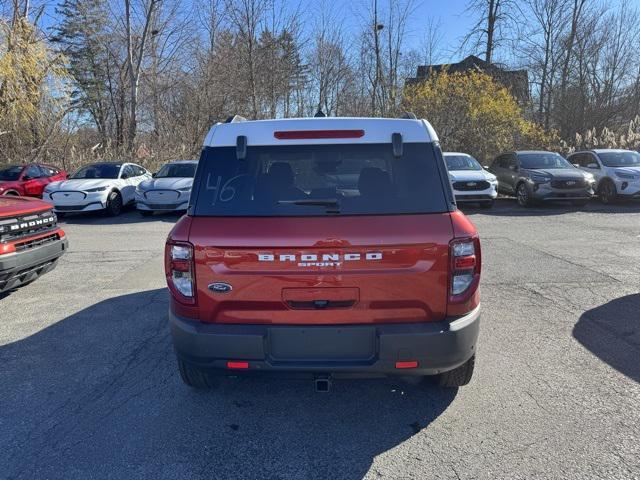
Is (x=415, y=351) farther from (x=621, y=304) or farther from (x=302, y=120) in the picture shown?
(x=621, y=304)

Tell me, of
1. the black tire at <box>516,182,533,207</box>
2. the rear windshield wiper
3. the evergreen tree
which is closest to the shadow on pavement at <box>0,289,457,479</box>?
the rear windshield wiper

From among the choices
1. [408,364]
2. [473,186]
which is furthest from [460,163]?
[408,364]

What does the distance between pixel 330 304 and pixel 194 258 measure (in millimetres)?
852

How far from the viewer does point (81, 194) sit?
42.2ft

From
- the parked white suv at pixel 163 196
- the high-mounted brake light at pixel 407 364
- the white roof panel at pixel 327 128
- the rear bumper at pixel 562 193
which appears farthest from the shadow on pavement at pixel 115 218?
the high-mounted brake light at pixel 407 364

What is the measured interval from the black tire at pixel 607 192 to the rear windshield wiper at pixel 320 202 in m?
14.6

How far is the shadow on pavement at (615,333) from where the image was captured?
3881mm

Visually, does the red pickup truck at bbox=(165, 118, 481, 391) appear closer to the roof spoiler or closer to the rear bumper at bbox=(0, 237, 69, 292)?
the roof spoiler

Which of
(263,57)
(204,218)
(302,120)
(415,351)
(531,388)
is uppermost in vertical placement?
(263,57)

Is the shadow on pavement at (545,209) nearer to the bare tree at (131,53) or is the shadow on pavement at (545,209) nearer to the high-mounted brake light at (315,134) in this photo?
the high-mounted brake light at (315,134)

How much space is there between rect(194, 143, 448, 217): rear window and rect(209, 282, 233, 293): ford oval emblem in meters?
0.43

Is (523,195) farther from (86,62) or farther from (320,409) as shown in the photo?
(86,62)

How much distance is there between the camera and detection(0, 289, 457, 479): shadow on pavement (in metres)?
2.64

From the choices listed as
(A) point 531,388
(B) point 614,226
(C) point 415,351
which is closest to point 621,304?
(A) point 531,388
